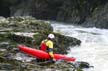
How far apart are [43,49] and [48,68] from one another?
193cm

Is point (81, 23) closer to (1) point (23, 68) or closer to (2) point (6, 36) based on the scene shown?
(2) point (6, 36)

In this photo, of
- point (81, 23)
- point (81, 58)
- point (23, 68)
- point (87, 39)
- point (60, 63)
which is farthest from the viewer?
point (81, 23)

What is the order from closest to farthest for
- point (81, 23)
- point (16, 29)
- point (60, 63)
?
→ point (60, 63) < point (16, 29) < point (81, 23)

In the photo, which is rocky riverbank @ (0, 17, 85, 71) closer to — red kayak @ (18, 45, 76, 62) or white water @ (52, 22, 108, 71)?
red kayak @ (18, 45, 76, 62)

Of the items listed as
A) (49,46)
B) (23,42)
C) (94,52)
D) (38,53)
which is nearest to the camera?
(49,46)

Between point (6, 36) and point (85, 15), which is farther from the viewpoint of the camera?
point (85, 15)

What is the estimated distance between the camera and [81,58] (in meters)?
20.8

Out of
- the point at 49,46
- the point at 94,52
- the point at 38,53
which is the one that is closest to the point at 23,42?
the point at 38,53

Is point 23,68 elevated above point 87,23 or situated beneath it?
elevated above

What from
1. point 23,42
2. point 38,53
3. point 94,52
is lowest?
point 94,52

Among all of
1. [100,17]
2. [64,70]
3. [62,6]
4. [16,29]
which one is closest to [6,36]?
[16,29]

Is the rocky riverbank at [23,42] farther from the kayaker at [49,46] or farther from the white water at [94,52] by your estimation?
the white water at [94,52]

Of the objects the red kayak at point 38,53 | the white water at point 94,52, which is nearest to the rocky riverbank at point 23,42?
the red kayak at point 38,53

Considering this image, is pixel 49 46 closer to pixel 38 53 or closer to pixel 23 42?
pixel 38 53
